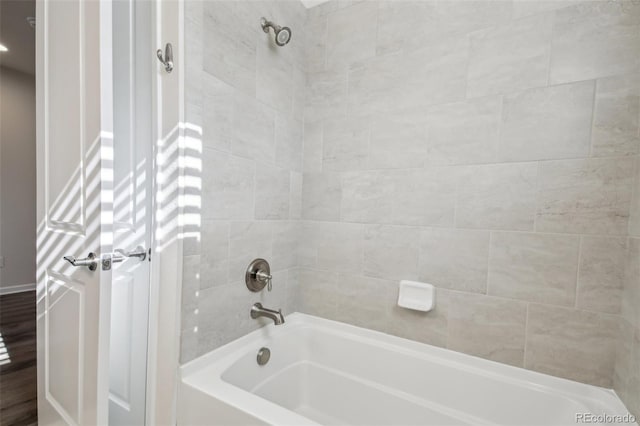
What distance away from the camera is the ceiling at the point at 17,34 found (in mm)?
2359

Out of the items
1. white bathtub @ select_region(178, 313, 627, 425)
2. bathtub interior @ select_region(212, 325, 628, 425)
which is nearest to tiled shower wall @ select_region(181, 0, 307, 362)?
white bathtub @ select_region(178, 313, 627, 425)

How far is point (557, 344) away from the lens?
122cm

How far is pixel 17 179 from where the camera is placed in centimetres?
355

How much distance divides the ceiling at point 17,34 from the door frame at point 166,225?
7.57ft

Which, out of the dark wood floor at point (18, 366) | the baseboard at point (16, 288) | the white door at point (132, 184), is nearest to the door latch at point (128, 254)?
the white door at point (132, 184)

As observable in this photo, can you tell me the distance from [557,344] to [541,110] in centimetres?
99

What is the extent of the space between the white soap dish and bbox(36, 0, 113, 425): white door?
4.18ft

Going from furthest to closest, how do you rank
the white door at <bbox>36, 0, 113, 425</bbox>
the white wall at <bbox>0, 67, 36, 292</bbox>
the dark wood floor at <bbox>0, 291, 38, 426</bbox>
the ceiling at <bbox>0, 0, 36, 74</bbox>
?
the white wall at <bbox>0, 67, 36, 292</bbox> → the ceiling at <bbox>0, 0, 36, 74</bbox> → the dark wood floor at <bbox>0, 291, 38, 426</bbox> → the white door at <bbox>36, 0, 113, 425</bbox>

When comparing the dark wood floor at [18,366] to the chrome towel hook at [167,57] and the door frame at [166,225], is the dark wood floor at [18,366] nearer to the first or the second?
the door frame at [166,225]

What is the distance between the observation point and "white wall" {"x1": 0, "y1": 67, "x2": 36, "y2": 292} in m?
3.44

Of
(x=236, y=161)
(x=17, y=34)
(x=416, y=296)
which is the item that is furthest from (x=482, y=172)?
(x=17, y=34)

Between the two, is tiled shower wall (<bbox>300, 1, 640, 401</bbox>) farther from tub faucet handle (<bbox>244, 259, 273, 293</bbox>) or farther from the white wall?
the white wall

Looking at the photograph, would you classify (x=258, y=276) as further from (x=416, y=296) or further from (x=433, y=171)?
(x=433, y=171)

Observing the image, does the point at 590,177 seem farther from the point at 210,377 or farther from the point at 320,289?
the point at 210,377
